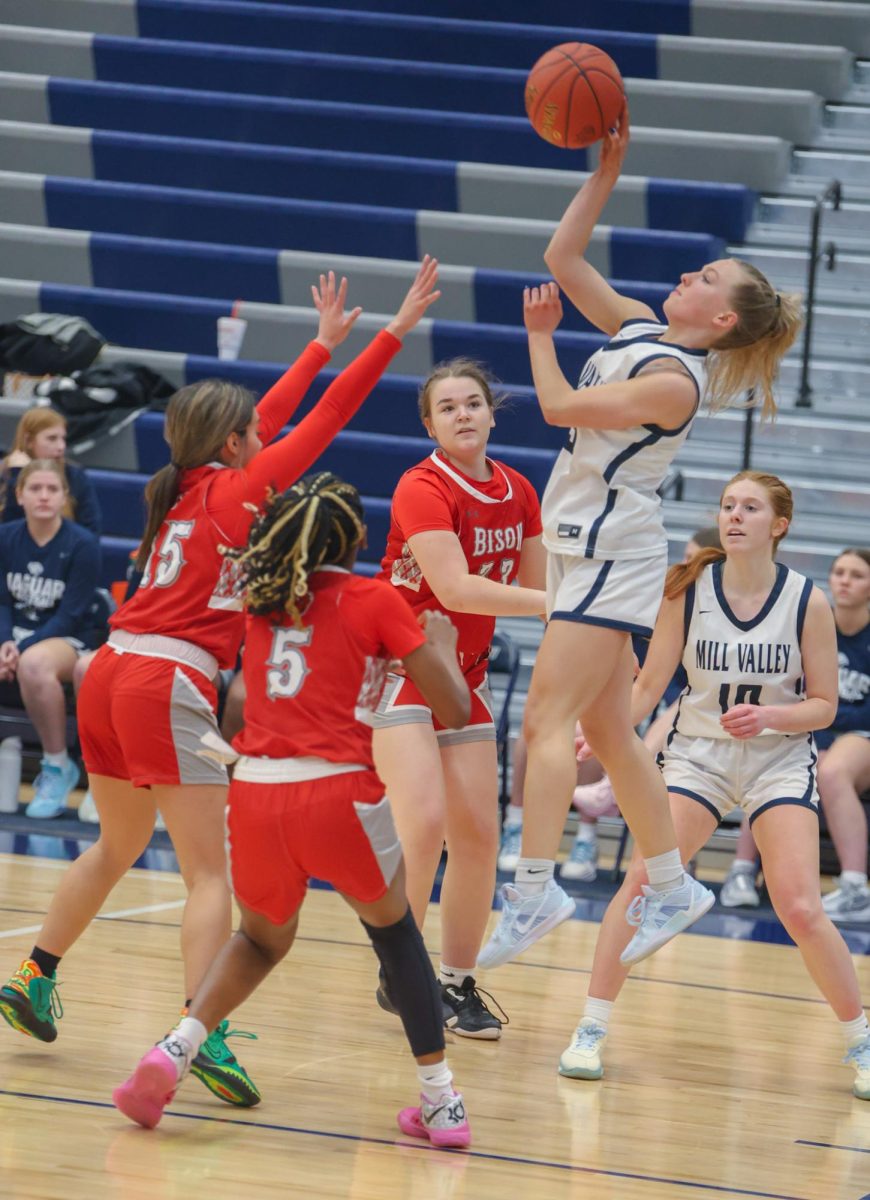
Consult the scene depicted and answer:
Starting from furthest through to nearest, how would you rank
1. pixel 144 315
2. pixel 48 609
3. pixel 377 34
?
pixel 377 34, pixel 144 315, pixel 48 609

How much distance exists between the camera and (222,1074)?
3434 mm

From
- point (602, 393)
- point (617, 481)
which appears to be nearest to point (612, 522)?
point (617, 481)

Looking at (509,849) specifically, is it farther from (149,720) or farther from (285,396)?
(149,720)

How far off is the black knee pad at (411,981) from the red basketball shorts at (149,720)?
552 mm

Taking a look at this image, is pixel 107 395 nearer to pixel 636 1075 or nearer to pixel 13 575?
pixel 13 575

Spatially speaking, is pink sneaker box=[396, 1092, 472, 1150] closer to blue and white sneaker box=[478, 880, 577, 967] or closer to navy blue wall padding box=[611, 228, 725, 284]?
blue and white sneaker box=[478, 880, 577, 967]

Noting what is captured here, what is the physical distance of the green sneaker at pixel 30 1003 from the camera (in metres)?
3.69

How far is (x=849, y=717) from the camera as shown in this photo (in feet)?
20.5

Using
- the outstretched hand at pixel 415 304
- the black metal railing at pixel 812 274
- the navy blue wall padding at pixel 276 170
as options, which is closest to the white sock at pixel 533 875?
the outstretched hand at pixel 415 304

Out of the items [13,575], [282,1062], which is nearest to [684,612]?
[282,1062]

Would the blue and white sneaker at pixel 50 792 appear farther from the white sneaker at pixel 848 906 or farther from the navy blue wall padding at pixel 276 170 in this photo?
the navy blue wall padding at pixel 276 170

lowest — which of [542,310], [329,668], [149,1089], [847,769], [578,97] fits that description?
[847,769]

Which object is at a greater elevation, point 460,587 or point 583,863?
point 460,587

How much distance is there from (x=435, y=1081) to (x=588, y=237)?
1.85 metres
